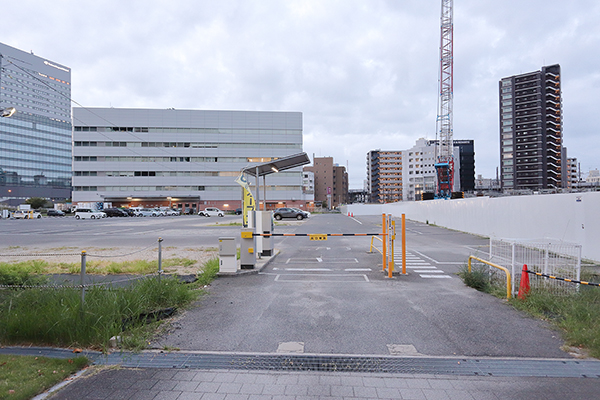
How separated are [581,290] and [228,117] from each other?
3130 inches

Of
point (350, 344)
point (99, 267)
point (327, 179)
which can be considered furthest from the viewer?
point (327, 179)

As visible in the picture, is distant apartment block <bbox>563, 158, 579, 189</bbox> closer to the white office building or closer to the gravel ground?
the white office building

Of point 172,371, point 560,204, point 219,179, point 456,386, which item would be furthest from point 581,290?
point 219,179

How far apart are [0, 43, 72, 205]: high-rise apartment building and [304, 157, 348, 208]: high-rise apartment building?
10332 cm

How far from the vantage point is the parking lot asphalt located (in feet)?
11.5

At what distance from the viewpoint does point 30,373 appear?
148 inches

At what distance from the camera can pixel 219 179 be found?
7906cm

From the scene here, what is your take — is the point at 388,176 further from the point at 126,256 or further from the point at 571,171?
the point at 126,256

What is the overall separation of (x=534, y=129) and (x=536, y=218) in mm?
114943

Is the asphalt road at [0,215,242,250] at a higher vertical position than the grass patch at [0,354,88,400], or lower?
lower

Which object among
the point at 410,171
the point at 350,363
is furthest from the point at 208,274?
the point at 410,171

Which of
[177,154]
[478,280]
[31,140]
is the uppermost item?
[31,140]

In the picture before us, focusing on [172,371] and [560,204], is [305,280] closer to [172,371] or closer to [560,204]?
[172,371]

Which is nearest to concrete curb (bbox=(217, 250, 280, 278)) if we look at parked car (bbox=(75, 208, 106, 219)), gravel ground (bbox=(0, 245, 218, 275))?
gravel ground (bbox=(0, 245, 218, 275))
